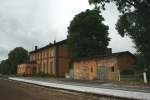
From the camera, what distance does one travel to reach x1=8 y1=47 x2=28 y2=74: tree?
106 metres

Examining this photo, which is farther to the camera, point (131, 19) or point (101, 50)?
point (101, 50)

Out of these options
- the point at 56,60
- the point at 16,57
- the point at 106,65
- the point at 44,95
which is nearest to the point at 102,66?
the point at 106,65

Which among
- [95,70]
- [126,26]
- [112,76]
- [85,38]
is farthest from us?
[85,38]

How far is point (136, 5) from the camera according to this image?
23688mm

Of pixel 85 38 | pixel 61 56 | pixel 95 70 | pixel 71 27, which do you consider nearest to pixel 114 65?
pixel 95 70

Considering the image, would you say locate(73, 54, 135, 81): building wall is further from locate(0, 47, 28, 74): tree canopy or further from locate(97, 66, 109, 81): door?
locate(0, 47, 28, 74): tree canopy

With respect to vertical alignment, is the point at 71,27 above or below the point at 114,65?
above

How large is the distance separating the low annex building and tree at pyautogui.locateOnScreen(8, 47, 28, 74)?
58.9 meters

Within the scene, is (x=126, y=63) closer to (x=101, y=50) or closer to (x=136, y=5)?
(x=101, y=50)

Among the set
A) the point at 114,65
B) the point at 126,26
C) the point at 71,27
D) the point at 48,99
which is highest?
the point at 71,27

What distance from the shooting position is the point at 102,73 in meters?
45.8

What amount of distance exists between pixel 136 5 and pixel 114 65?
20.6m

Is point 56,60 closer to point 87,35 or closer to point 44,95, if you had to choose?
point 87,35

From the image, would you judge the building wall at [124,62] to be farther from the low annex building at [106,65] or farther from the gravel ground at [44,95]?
the gravel ground at [44,95]
